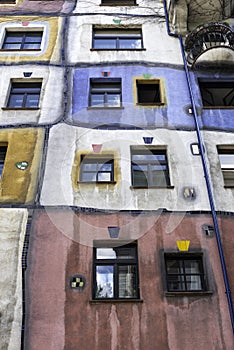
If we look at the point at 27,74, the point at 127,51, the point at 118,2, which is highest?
the point at 118,2

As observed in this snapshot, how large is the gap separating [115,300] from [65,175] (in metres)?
3.21

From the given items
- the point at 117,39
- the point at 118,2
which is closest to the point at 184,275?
the point at 117,39

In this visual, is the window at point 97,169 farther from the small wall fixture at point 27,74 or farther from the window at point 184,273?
the small wall fixture at point 27,74

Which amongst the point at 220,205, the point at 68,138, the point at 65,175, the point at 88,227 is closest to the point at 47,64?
the point at 68,138

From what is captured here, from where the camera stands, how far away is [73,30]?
46.3ft

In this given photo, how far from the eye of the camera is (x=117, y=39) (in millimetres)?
14047

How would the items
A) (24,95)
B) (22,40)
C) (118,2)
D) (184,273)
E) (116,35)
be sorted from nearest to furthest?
1. (184,273)
2. (24,95)
3. (22,40)
4. (116,35)
5. (118,2)

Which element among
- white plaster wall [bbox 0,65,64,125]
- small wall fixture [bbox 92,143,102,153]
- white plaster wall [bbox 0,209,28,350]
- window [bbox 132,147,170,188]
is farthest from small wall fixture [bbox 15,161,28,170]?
window [bbox 132,147,170,188]

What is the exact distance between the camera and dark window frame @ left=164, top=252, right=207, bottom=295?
844cm

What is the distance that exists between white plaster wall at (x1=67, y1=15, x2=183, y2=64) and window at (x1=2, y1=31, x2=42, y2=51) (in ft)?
3.60

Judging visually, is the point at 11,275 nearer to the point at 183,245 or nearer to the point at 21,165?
the point at 21,165

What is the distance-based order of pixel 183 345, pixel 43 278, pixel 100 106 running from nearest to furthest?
pixel 183 345 < pixel 43 278 < pixel 100 106

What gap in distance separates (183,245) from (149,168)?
2.28 m

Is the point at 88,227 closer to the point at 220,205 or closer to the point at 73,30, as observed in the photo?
the point at 220,205
